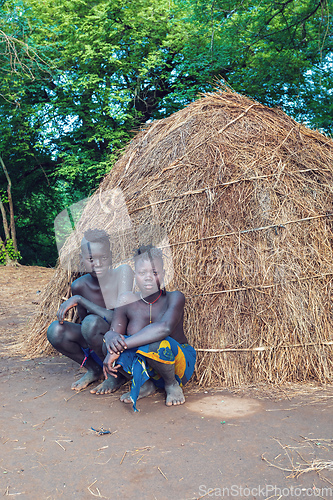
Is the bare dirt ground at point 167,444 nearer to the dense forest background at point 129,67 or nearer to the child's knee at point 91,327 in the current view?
the child's knee at point 91,327

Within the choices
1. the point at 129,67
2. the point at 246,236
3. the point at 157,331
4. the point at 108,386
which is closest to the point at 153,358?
the point at 157,331

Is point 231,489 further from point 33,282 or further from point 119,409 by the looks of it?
point 33,282

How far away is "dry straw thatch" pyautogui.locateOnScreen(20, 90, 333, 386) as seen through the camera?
139 inches

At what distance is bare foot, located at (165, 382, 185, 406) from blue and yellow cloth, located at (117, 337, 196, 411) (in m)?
0.08

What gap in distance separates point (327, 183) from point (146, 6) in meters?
10.0

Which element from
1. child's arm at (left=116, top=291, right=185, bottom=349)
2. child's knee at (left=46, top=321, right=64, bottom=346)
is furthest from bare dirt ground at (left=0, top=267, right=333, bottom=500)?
child's arm at (left=116, top=291, right=185, bottom=349)

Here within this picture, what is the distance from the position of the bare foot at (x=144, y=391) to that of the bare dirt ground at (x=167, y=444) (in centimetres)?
5

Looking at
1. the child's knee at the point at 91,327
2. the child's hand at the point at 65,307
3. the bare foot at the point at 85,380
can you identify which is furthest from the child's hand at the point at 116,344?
the bare foot at the point at 85,380

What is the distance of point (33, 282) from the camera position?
30.7 feet

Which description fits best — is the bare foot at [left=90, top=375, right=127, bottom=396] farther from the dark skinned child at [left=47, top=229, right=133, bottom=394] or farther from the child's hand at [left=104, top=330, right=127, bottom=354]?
the child's hand at [left=104, top=330, right=127, bottom=354]

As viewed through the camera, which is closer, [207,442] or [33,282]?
[207,442]

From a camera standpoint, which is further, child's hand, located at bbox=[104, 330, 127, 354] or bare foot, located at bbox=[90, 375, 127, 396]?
bare foot, located at bbox=[90, 375, 127, 396]

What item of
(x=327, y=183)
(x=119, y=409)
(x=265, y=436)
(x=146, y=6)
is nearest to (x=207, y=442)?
(x=265, y=436)

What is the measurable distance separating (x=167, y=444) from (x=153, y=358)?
580 mm
